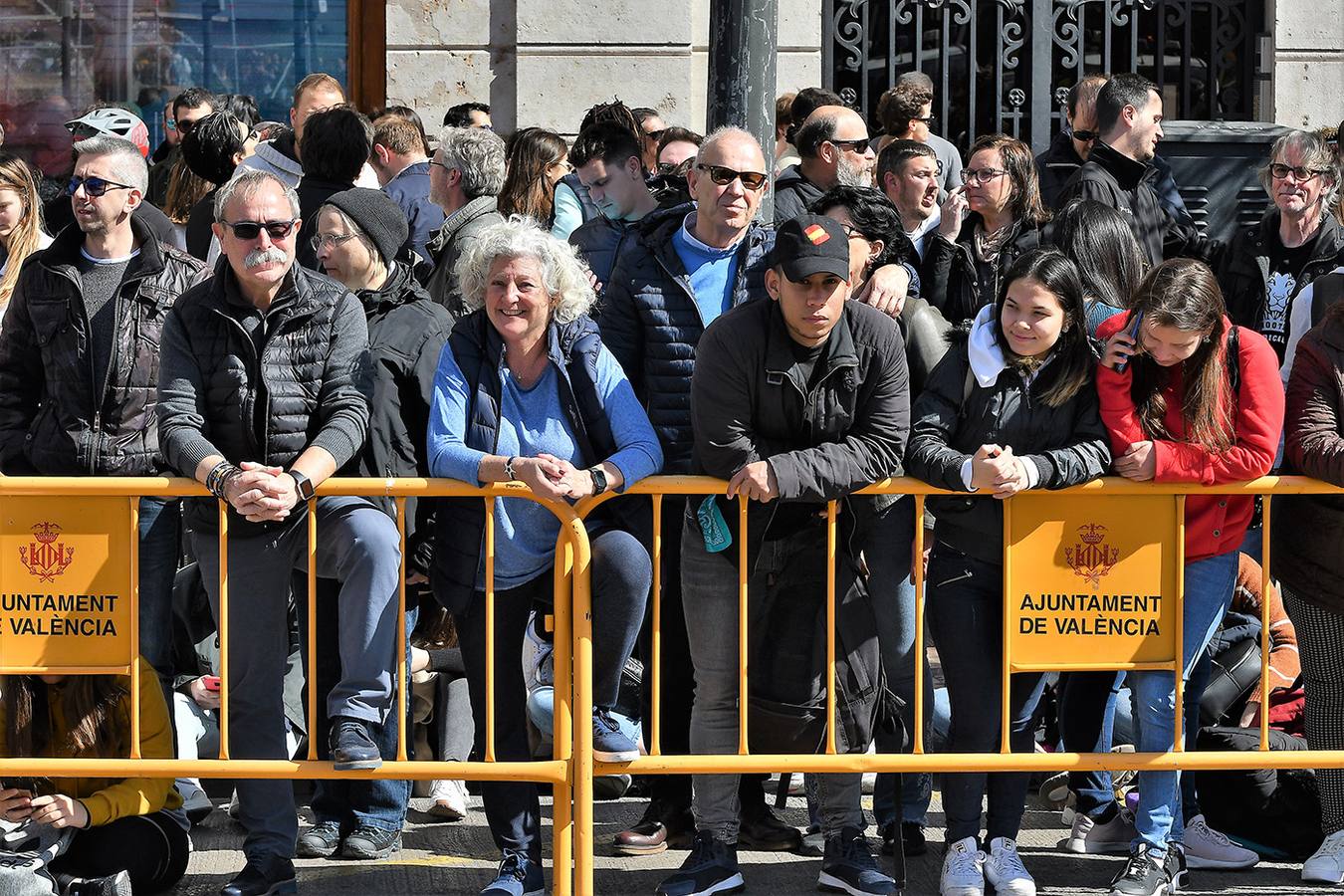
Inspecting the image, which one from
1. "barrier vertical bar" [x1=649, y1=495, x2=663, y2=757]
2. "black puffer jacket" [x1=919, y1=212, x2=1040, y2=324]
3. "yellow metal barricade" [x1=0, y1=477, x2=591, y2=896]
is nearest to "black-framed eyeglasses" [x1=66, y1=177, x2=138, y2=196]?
"yellow metal barricade" [x1=0, y1=477, x2=591, y2=896]

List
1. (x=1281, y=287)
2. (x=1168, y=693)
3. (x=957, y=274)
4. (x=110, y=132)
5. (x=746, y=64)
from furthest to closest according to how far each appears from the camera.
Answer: (x=110, y=132), (x=1281, y=287), (x=957, y=274), (x=746, y=64), (x=1168, y=693)

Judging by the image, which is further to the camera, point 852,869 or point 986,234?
point 986,234

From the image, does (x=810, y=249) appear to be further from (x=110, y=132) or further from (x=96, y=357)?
(x=110, y=132)

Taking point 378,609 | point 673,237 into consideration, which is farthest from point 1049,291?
point 378,609

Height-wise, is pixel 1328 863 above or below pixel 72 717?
below

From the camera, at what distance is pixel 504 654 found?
Answer: 545cm

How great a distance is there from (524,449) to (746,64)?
173cm

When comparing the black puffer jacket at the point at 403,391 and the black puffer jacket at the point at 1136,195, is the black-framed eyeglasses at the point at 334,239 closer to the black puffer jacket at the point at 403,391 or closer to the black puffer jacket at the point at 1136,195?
the black puffer jacket at the point at 403,391

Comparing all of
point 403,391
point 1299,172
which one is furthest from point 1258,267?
point 403,391

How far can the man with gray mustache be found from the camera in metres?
5.31

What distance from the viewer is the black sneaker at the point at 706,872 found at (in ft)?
18.4

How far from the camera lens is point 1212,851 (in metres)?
5.96

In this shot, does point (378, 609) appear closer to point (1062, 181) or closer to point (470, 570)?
point (470, 570)

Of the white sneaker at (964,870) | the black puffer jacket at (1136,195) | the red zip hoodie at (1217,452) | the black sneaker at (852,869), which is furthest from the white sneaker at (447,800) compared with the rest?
the black puffer jacket at (1136,195)
